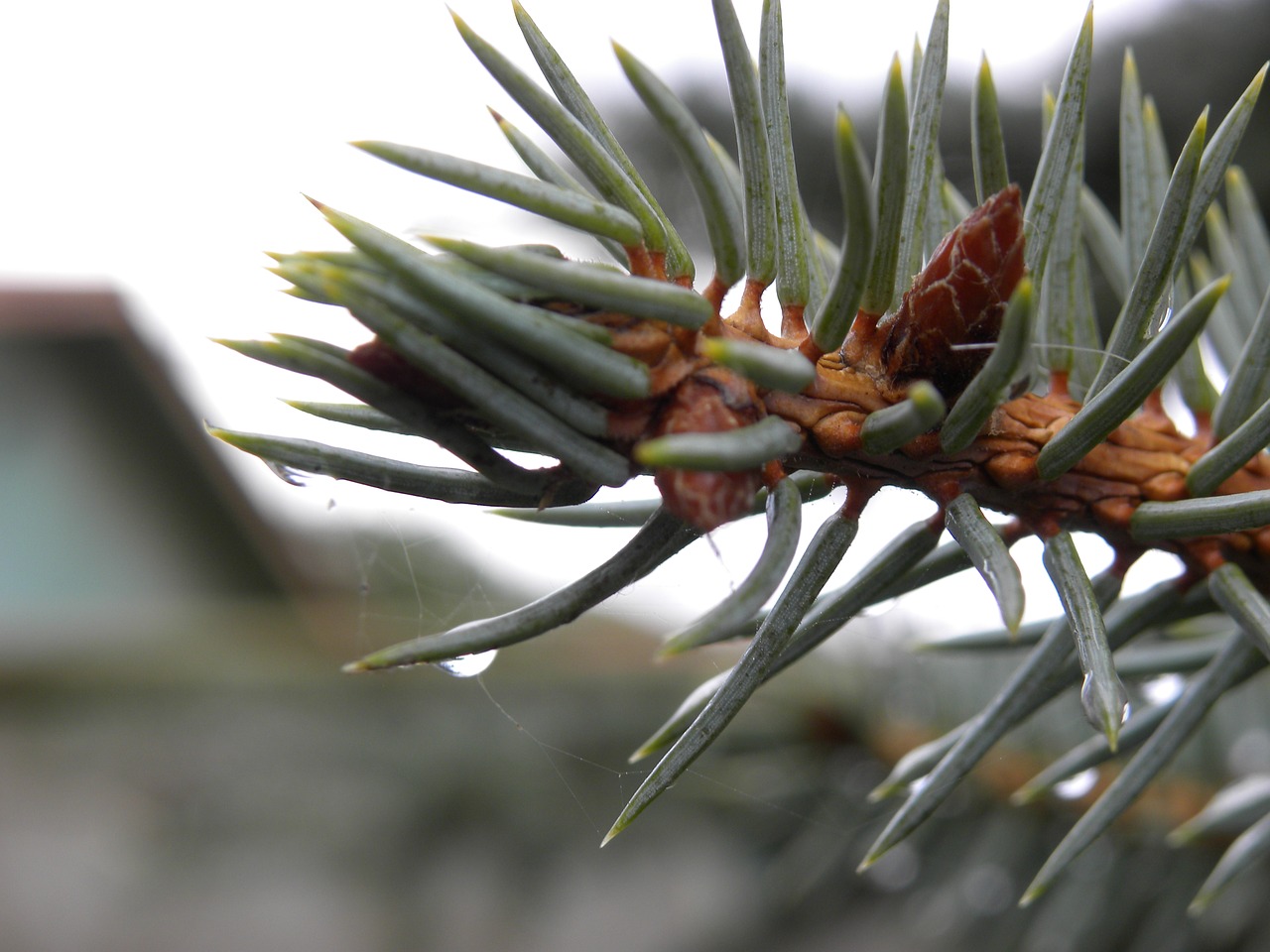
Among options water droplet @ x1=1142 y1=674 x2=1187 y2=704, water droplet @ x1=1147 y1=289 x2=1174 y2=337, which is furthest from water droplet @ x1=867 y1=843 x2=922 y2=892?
water droplet @ x1=1147 y1=289 x2=1174 y2=337

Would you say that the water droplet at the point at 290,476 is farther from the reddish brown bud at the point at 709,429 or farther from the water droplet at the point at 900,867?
the water droplet at the point at 900,867

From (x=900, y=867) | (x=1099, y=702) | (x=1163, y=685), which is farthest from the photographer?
(x=900, y=867)

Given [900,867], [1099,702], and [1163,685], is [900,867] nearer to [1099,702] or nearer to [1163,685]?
[1163,685]

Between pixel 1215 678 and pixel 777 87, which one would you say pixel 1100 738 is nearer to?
pixel 1215 678

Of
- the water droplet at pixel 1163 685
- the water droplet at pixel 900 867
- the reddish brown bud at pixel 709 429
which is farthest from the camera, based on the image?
the water droplet at pixel 900 867

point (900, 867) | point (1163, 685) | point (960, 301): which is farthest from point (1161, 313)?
point (900, 867)

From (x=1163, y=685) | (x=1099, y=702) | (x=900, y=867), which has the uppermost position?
(x=1099, y=702)

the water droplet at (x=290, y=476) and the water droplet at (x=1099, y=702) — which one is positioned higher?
the water droplet at (x=290, y=476)

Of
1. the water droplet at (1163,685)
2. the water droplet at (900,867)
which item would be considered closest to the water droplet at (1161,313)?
the water droplet at (1163,685)

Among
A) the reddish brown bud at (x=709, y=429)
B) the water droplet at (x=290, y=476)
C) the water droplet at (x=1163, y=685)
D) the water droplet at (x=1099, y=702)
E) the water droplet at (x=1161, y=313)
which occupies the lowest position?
the water droplet at (x=1163, y=685)
